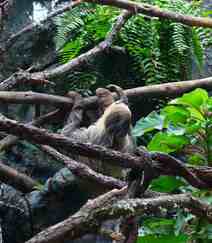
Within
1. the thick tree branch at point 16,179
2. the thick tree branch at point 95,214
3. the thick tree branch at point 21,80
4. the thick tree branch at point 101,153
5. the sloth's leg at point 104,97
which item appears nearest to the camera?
the thick tree branch at point 95,214

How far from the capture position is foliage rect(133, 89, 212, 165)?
2303mm

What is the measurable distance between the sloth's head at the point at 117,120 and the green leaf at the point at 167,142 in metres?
0.78

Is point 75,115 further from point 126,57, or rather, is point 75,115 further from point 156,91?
point 126,57

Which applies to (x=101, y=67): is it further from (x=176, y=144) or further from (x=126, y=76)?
(x=176, y=144)

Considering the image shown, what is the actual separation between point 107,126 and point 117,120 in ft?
0.42

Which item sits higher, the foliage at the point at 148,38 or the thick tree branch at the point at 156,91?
the foliage at the point at 148,38

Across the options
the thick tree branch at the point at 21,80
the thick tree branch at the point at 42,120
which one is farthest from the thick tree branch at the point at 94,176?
the thick tree branch at the point at 42,120

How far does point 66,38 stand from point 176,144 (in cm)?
185

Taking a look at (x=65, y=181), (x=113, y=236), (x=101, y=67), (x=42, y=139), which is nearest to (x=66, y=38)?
(x=101, y=67)

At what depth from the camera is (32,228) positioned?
4.21 metres

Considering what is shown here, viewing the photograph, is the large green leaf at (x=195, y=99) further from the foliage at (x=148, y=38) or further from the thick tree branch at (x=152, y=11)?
the foliage at (x=148, y=38)

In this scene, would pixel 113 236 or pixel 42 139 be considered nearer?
pixel 113 236

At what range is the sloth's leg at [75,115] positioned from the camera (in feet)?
11.8

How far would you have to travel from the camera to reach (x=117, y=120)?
125 inches
